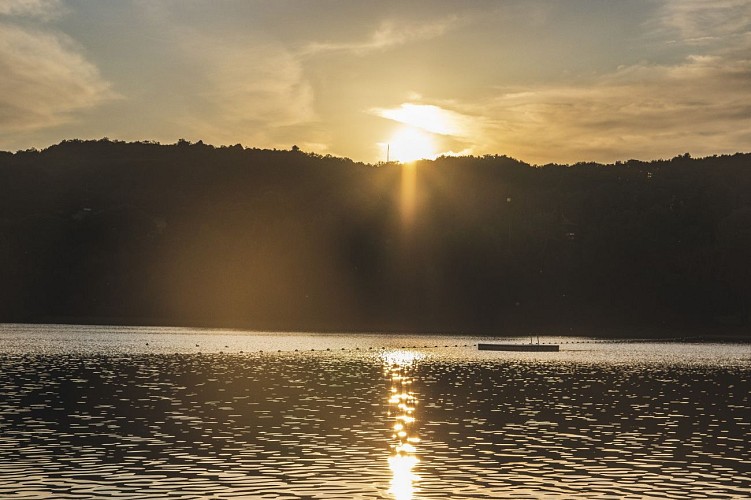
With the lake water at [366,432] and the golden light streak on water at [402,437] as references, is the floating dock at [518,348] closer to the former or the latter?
the lake water at [366,432]

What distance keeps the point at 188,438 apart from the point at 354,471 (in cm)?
1451

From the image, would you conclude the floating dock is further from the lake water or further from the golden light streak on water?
the golden light streak on water

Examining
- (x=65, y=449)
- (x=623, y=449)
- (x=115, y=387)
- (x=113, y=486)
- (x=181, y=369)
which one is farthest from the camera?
(x=181, y=369)

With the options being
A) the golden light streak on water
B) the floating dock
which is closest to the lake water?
the golden light streak on water

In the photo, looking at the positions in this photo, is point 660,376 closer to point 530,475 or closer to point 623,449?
point 623,449

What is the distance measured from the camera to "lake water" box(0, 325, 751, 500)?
45406 mm

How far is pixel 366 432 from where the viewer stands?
6481cm

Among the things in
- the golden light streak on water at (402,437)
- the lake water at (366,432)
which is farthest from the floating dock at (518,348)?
the golden light streak on water at (402,437)

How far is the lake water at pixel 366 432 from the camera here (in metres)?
45.4

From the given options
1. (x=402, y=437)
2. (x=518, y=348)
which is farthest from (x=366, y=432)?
(x=518, y=348)

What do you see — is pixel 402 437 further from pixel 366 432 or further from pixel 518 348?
pixel 518 348

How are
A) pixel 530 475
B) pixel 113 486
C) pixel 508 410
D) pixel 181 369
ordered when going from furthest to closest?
pixel 181 369
pixel 508 410
pixel 530 475
pixel 113 486

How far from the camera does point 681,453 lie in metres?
57.2

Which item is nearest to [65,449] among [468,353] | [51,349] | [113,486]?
[113,486]
